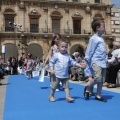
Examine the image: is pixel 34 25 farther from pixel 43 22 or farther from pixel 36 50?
pixel 36 50

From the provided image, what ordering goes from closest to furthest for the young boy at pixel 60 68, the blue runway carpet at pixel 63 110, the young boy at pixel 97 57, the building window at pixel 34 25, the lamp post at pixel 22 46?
1. the blue runway carpet at pixel 63 110
2. the young boy at pixel 97 57
3. the young boy at pixel 60 68
4. the lamp post at pixel 22 46
5. the building window at pixel 34 25

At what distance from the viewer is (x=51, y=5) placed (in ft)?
125

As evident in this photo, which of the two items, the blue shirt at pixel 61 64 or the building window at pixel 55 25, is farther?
the building window at pixel 55 25

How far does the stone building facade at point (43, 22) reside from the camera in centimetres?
3666

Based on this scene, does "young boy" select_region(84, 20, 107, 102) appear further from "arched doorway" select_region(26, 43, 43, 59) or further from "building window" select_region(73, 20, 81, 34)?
"building window" select_region(73, 20, 81, 34)

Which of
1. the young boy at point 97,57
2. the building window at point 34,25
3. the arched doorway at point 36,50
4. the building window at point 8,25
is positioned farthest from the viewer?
the arched doorway at point 36,50

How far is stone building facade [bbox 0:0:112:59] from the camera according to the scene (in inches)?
1443

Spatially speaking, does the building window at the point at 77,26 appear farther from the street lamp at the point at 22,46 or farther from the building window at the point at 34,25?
the street lamp at the point at 22,46

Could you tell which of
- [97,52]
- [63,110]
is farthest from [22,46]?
[63,110]

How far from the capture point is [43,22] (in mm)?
38062

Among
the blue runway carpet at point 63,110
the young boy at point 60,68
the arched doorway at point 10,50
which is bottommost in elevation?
the blue runway carpet at point 63,110

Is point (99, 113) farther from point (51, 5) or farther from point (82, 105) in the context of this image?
point (51, 5)

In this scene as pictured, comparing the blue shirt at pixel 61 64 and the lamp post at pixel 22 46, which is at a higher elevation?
the lamp post at pixel 22 46

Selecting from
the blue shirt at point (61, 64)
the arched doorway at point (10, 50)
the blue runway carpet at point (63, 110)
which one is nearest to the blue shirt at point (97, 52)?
the blue shirt at point (61, 64)
